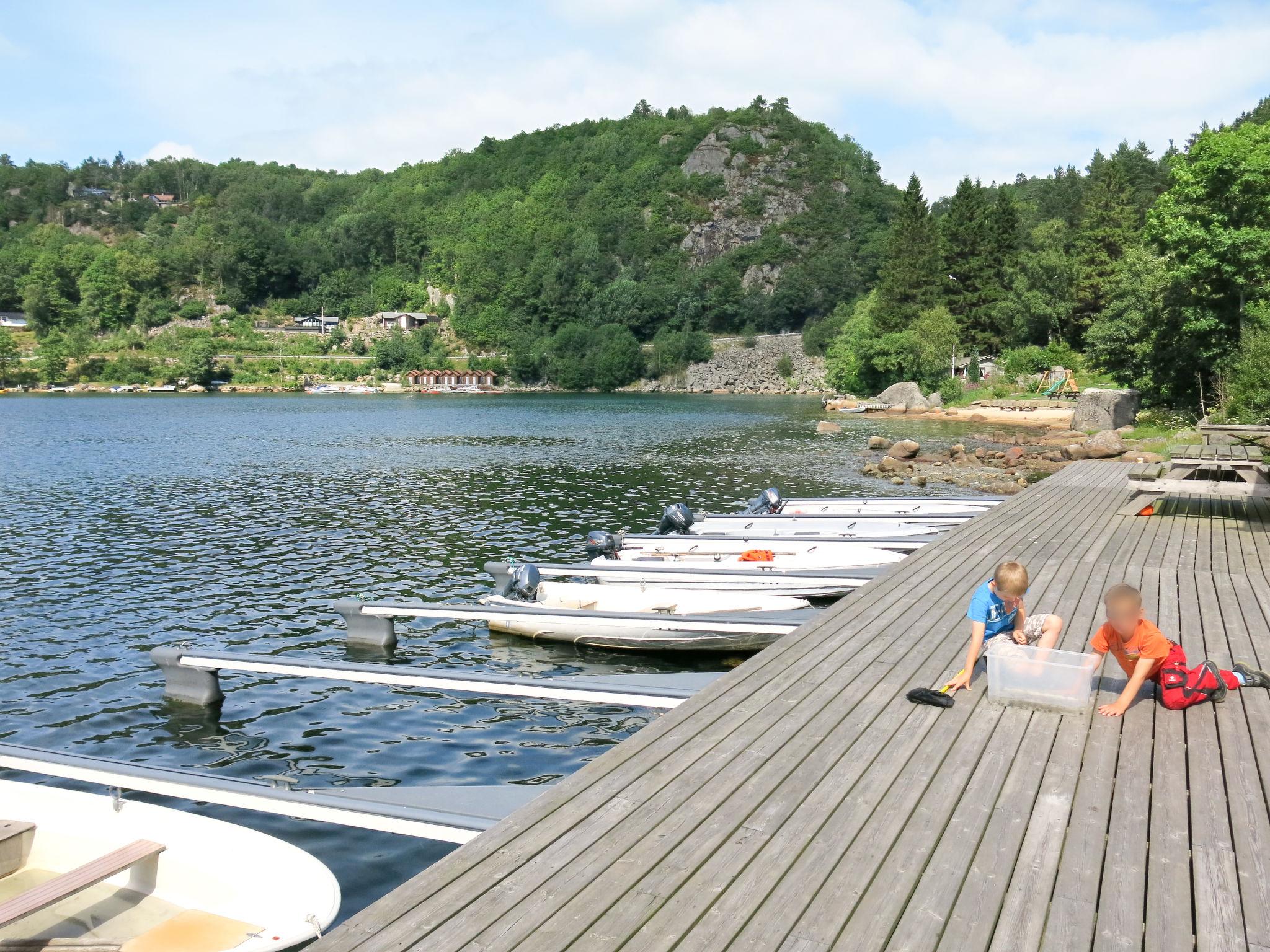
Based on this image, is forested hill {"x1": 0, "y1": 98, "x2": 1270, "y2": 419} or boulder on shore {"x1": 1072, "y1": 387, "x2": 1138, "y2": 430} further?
boulder on shore {"x1": 1072, "y1": 387, "x2": 1138, "y2": 430}

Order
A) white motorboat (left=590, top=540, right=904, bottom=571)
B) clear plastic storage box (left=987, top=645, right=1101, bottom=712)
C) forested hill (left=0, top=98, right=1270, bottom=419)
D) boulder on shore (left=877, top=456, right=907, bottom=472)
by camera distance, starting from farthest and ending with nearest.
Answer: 1. forested hill (left=0, top=98, right=1270, bottom=419)
2. boulder on shore (left=877, top=456, right=907, bottom=472)
3. white motorboat (left=590, top=540, right=904, bottom=571)
4. clear plastic storage box (left=987, top=645, right=1101, bottom=712)

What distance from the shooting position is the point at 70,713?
41.1ft

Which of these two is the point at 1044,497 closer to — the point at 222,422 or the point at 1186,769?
the point at 1186,769

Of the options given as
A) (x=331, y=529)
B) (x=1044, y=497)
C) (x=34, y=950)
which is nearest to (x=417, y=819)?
(x=34, y=950)

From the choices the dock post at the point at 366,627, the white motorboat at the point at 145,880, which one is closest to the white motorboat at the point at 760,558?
the dock post at the point at 366,627

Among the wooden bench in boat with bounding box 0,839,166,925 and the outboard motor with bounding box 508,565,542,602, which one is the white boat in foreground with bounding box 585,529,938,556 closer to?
the outboard motor with bounding box 508,565,542,602

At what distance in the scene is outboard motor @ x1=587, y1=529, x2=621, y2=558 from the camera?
62.4 ft

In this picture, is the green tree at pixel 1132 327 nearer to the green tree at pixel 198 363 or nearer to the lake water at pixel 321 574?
the lake water at pixel 321 574

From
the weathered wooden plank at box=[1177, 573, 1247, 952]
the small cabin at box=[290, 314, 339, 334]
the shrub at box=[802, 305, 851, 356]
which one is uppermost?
the small cabin at box=[290, 314, 339, 334]

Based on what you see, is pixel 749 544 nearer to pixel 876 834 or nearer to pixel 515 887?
pixel 876 834

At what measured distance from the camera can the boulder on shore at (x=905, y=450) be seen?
4131cm

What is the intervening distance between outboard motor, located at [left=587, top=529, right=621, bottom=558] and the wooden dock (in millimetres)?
10101

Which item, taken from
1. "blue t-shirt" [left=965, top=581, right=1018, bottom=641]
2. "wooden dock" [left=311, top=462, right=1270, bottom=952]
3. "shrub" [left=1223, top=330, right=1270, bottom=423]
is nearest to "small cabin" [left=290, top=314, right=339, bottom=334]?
"shrub" [left=1223, top=330, right=1270, bottom=423]

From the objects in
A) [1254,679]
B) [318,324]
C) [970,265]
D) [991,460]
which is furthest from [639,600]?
[318,324]
